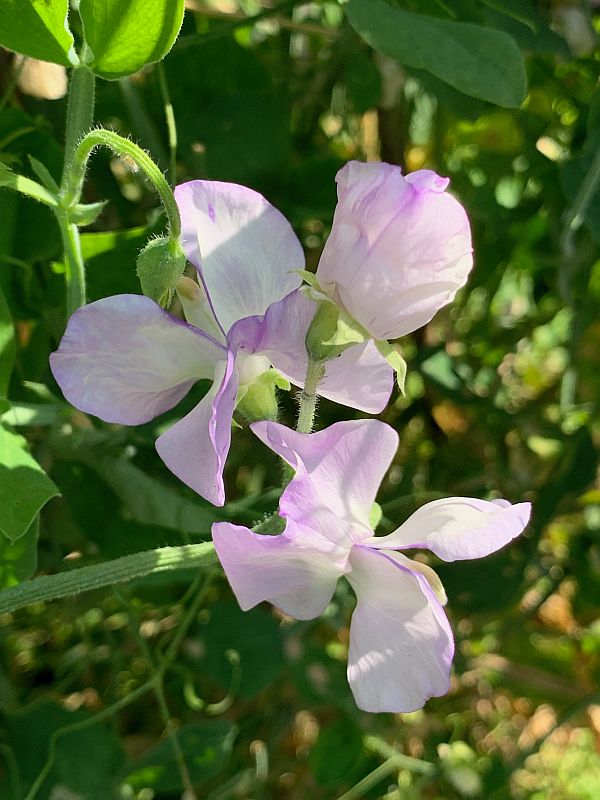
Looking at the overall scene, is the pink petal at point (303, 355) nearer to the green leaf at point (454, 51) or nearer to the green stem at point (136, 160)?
the green stem at point (136, 160)

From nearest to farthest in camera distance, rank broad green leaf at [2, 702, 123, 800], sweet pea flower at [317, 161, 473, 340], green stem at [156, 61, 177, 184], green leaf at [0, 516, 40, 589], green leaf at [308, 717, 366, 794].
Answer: sweet pea flower at [317, 161, 473, 340]
green leaf at [0, 516, 40, 589]
green stem at [156, 61, 177, 184]
broad green leaf at [2, 702, 123, 800]
green leaf at [308, 717, 366, 794]

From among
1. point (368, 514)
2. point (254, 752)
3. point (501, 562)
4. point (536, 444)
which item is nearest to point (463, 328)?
point (536, 444)

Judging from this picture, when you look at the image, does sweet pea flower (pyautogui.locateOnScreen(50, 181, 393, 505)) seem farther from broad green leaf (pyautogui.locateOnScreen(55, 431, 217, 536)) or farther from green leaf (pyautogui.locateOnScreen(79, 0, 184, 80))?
broad green leaf (pyautogui.locateOnScreen(55, 431, 217, 536))

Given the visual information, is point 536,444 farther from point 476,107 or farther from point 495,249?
point 476,107

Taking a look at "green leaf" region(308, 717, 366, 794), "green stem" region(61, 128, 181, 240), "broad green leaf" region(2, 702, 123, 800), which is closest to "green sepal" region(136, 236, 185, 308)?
"green stem" region(61, 128, 181, 240)

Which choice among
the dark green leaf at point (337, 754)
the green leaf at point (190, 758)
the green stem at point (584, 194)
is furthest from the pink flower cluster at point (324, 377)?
the dark green leaf at point (337, 754)

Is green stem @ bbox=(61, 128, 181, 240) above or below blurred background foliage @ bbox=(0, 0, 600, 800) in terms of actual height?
above

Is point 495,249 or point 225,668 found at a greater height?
point 495,249
